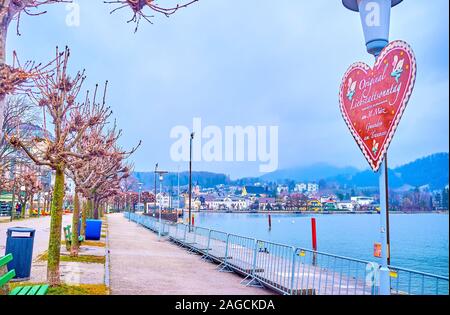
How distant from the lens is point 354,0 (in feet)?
21.7

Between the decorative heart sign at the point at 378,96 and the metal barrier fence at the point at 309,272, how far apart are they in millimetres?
1552

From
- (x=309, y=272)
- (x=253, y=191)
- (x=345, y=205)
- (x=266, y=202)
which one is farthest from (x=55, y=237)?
(x=345, y=205)

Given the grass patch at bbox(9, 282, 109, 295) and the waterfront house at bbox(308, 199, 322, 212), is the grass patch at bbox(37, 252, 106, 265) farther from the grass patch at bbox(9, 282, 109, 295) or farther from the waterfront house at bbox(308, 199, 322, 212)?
the waterfront house at bbox(308, 199, 322, 212)

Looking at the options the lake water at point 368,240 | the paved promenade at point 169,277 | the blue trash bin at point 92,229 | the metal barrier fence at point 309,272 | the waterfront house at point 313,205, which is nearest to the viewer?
the metal barrier fence at point 309,272

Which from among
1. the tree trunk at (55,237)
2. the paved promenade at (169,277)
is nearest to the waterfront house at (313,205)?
the paved promenade at (169,277)

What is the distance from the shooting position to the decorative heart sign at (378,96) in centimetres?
530

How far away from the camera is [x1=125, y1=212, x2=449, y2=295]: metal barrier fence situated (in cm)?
585

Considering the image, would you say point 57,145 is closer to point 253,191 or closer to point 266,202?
point 253,191

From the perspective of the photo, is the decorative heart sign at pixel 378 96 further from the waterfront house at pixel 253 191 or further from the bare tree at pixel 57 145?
the waterfront house at pixel 253 191

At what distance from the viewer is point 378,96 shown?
18.7ft

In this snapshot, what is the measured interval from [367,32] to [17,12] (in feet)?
16.1

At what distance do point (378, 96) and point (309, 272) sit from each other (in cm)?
433

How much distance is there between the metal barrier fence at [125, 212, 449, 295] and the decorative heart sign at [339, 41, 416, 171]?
155 cm
